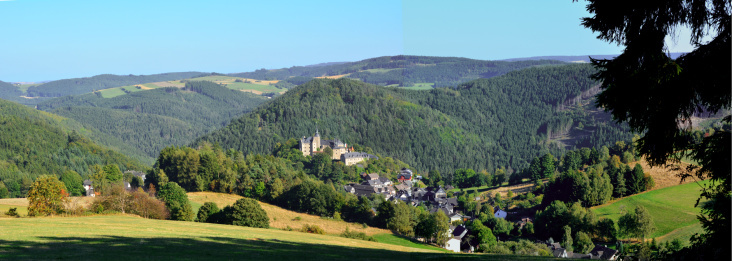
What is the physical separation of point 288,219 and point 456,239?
10.8 meters

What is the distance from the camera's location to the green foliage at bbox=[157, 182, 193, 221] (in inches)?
1084

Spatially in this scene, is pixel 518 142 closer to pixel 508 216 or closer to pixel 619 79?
pixel 508 216

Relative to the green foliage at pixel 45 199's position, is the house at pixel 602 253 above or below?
below

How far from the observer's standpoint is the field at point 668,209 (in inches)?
960

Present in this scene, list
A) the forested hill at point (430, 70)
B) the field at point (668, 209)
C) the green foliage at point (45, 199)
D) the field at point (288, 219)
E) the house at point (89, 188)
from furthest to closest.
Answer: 1. the house at point (89, 188)
2. the field at point (288, 219)
3. the forested hill at point (430, 70)
4. the field at point (668, 209)
5. the green foliage at point (45, 199)

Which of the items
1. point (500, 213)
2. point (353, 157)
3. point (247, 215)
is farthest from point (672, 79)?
point (353, 157)

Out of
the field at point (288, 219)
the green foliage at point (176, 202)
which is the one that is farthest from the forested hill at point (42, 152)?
the green foliage at point (176, 202)

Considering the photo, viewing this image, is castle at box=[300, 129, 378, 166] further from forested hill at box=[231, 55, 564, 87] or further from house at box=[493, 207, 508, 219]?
house at box=[493, 207, 508, 219]

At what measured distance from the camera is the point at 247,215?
2542cm

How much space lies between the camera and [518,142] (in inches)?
4350

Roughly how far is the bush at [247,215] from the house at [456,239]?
1026 centimetres

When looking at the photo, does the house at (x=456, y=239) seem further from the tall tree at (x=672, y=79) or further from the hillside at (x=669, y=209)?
the tall tree at (x=672, y=79)

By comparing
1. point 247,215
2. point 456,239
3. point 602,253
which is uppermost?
point 247,215

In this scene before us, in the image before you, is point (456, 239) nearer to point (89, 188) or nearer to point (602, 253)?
point (602, 253)
